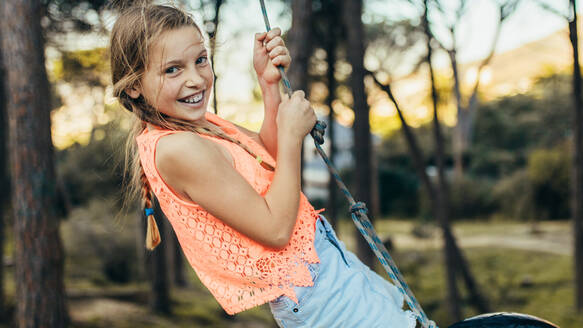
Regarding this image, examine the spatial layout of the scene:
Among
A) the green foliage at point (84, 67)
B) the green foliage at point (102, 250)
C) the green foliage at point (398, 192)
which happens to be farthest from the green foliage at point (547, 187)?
the green foliage at point (84, 67)

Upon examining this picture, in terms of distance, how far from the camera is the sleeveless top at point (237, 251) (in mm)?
1277

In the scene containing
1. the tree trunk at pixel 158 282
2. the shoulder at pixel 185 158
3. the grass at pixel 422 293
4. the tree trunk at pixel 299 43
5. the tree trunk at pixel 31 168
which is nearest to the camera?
the shoulder at pixel 185 158

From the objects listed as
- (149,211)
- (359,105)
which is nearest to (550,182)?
(359,105)

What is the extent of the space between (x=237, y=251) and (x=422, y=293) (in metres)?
6.95

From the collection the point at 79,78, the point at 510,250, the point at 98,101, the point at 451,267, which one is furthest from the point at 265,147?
the point at 98,101

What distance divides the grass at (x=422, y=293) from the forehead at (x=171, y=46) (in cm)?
546

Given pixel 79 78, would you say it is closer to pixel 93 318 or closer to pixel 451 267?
pixel 93 318

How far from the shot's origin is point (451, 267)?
568cm

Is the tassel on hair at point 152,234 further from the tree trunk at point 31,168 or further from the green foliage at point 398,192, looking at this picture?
the green foliage at point 398,192

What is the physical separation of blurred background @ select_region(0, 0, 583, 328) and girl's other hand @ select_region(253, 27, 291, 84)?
213 millimetres

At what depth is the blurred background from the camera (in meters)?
3.26

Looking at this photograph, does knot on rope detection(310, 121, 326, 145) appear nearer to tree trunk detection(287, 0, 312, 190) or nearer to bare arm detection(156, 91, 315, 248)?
bare arm detection(156, 91, 315, 248)

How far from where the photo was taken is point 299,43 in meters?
4.35

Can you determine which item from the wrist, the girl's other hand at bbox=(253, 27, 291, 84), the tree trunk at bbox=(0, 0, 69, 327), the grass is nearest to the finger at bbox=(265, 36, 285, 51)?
the girl's other hand at bbox=(253, 27, 291, 84)
